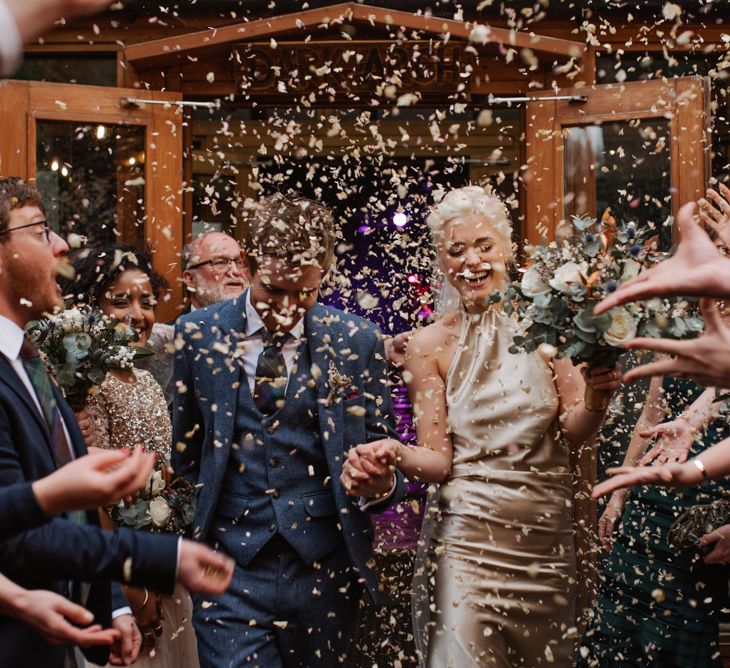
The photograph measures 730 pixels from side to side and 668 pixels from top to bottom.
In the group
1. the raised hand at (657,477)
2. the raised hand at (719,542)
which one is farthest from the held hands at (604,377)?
the raised hand at (719,542)

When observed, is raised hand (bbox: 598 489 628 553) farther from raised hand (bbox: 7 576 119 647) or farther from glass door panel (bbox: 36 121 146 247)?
glass door panel (bbox: 36 121 146 247)

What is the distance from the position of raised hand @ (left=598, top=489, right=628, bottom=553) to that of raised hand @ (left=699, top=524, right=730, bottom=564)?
54 centimetres

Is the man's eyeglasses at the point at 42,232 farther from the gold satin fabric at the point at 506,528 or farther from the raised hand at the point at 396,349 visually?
the raised hand at the point at 396,349

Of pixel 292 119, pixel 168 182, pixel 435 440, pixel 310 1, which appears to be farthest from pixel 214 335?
pixel 292 119

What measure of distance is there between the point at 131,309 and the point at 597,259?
238 centimetres

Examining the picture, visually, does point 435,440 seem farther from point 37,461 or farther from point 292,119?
point 292,119

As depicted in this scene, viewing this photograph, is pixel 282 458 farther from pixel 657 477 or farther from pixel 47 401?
pixel 657 477

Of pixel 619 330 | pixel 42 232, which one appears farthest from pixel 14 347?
pixel 619 330

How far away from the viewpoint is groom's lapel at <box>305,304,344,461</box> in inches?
145

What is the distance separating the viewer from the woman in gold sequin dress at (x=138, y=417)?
4.11 metres

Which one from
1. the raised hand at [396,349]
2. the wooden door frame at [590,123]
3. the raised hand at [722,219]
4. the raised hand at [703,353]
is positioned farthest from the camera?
the wooden door frame at [590,123]

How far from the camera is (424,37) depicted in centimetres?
598

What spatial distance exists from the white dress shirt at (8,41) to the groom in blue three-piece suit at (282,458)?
2.15 metres

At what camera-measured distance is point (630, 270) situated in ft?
11.4
